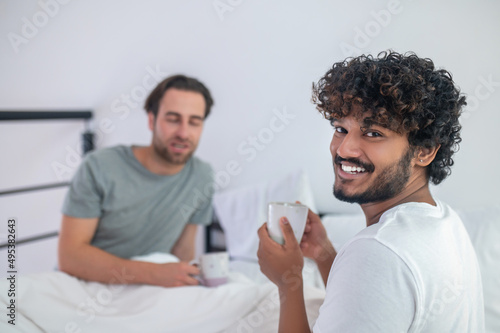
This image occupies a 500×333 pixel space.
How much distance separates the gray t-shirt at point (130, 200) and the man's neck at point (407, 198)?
35.8 inches

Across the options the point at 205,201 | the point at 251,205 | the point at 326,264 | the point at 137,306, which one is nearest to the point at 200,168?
the point at 205,201

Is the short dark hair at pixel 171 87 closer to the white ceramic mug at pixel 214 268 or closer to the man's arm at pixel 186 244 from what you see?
the man's arm at pixel 186 244

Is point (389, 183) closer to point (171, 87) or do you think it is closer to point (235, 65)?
point (171, 87)

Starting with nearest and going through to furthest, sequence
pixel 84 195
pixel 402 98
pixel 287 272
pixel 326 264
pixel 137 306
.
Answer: pixel 402 98
pixel 287 272
pixel 326 264
pixel 137 306
pixel 84 195

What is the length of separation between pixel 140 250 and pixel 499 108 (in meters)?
1.25

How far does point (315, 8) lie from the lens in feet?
5.49

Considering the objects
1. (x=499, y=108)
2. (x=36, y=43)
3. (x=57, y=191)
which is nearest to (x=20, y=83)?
(x=36, y=43)

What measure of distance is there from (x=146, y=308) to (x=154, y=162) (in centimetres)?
64

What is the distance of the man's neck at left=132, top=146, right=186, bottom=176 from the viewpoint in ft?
5.31

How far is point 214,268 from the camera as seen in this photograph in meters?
1.28

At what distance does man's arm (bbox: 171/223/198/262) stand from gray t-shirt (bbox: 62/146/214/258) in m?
0.07

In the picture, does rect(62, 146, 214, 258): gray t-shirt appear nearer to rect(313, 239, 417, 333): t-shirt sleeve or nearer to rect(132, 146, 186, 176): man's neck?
rect(132, 146, 186, 176): man's neck

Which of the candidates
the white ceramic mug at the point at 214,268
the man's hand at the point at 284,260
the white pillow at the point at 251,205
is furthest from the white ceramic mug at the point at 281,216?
the white pillow at the point at 251,205

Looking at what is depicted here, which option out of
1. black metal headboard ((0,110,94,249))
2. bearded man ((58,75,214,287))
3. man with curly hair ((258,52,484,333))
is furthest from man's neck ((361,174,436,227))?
black metal headboard ((0,110,94,249))
